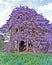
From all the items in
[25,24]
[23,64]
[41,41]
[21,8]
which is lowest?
[23,64]

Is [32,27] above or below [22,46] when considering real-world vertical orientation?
above

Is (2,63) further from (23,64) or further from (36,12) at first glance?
(36,12)

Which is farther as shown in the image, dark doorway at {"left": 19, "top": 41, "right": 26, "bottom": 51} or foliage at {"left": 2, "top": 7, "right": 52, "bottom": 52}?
dark doorway at {"left": 19, "top": 41, "right": 26, "bottom": 51}

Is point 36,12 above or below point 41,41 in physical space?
above

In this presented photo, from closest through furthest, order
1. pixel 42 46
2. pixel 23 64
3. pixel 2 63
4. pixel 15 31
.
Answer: pixel 23 64 → pixel 2 63 → pixel 42 46 → pixel 15 31

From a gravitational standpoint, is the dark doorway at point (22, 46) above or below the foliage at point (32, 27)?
below

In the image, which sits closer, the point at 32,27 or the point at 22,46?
the point at 32,27

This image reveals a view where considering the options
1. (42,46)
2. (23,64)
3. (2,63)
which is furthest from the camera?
(42,46)

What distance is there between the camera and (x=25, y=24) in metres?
8.83

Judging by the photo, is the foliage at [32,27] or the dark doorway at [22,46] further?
the dark doorway at [22,46]

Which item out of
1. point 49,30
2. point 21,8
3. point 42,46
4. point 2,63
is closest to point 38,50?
point 42,46

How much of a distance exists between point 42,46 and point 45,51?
276 mm

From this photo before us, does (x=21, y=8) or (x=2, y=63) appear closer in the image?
(x=2, y=63)

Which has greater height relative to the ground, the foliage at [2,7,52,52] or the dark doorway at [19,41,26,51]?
the foliage at [2,7,52,52]
